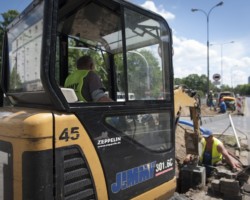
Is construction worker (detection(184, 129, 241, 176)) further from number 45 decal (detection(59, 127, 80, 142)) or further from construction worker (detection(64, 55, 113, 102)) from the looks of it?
number 45 decal (detection(59, 127, 80, 142))

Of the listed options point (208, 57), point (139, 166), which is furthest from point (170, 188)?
point (208, 57)

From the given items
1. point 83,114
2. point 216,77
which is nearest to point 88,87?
point 83,114

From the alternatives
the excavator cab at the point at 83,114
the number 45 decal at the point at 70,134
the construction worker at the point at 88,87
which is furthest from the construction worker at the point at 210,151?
the number 45 decal at the point at 70,134

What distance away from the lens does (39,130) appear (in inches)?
82.3

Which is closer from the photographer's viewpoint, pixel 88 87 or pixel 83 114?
pixel 83 114

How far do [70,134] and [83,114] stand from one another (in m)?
0.21

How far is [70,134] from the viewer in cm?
229

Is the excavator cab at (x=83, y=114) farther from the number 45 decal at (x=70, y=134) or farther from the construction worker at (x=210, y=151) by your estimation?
the construction worker at (x=210, y=151)

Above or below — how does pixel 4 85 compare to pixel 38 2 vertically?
below

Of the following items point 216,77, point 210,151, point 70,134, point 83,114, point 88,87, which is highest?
point 216,77

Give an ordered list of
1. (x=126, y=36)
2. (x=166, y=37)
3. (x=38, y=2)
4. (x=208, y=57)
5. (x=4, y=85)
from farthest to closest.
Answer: (x=208, y=57)
(x=4, y=85)
(x=166, y=37)
(x=126, y=36)
(x=38, y=2)

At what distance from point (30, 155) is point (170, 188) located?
174 cm

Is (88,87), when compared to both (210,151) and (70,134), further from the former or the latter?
(210,151)

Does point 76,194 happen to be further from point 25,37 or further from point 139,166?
point 25,37
